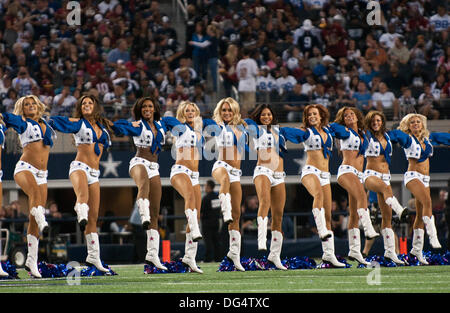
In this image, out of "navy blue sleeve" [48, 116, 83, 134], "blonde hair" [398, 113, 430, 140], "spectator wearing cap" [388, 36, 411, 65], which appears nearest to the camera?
"navy blue sleeve" [48, 116, 83, 134]

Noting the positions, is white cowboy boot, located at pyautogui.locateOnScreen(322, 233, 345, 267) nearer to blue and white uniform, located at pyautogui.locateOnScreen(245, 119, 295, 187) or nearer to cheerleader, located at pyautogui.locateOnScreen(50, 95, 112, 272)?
blue and white uniform, located at pyautogui.locateOnScreen(245, 119, 295, 187)

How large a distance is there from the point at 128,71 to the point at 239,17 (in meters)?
3.51

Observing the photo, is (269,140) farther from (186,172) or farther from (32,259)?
(32,259)

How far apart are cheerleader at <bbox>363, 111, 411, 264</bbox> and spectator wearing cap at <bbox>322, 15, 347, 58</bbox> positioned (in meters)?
8.97

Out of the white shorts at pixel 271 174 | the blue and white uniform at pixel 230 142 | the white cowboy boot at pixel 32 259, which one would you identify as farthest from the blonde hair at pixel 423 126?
the white cowboy boot at pixel 32 259

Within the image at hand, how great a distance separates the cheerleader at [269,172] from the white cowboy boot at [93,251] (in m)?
2.15

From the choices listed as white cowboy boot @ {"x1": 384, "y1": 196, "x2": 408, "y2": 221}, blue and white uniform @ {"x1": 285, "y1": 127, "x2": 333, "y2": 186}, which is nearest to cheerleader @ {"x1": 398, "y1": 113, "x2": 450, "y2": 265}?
white cowboy boot @ {"x1": 384, "y1": 196, "x2": 408, "y2": 221}

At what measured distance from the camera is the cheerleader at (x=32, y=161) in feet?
39.1

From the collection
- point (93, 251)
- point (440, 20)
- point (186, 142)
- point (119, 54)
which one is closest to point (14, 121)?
point (93, 251)

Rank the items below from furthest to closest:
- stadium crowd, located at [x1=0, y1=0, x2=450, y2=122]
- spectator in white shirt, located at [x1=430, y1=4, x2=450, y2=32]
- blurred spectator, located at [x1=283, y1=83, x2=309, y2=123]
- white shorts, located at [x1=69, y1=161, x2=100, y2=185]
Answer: spectator in white shirt, located at [x1=430, y1=4, x2=450, y2=32]
stadium crowd, located at [x1=0, y1=0, x2=450, y2=122]
blurred spectator, located at [x1=283, y1=83, x2=309, y2=123]
white shorts, located at [x1=69, y1=161, x2=100, y2=185]

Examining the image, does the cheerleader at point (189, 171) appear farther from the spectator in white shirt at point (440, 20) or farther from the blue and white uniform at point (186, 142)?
the spectator in white shirt at point (440, 20)

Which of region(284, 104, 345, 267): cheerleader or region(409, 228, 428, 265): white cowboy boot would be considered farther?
region(409, 228, 428, 265): white cowboy boot

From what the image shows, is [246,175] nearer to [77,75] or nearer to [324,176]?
[77,75]

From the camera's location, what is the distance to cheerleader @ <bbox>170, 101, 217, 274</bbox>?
41.5 feet
